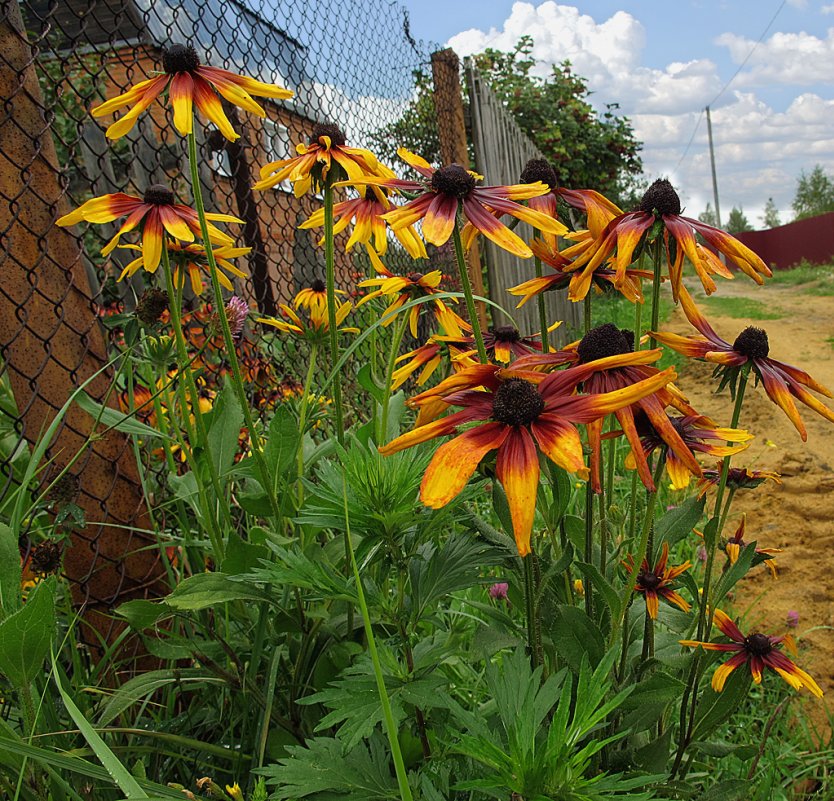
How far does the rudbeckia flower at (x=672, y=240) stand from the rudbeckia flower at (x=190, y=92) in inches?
Result: 18.7

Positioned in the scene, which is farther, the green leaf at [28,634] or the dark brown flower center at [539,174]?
the dark brown flower center at [539,174]

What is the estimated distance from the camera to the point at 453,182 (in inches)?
36.3

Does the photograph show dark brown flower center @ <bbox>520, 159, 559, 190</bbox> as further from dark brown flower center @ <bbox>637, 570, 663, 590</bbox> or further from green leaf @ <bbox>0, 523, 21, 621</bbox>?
green leaf @ <bbox>0, 523, 21, 621</bbox>

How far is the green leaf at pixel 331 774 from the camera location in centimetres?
81

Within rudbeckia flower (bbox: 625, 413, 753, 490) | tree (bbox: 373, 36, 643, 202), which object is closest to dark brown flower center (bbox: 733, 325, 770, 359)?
rudbeckia flower (bbox: 625, 413, 753, 490)

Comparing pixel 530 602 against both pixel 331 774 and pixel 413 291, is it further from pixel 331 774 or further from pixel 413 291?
pixel 413 291

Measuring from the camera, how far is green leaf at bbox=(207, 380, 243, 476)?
1252 mm

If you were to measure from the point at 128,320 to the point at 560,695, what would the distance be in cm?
90

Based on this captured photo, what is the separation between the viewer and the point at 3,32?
134 centimetres

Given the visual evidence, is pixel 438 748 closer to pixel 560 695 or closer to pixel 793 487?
pixel 560 695

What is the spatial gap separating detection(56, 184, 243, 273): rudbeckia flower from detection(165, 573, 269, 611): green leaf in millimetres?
466

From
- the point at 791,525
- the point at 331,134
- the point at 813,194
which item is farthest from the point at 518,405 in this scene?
the point at 813,194

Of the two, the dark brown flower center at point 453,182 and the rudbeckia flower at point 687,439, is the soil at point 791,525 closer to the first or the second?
the rudbeckia flower at point 687,439

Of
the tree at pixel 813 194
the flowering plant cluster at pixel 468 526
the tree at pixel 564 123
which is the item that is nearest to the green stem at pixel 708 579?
the flowering plant cluster at pixel 468 526
